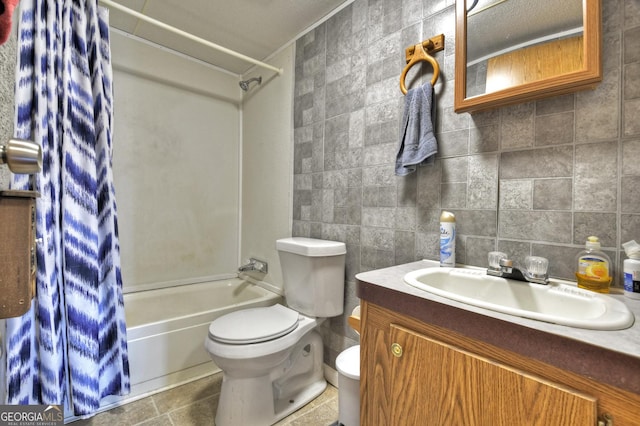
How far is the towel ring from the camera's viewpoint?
122 centimetres

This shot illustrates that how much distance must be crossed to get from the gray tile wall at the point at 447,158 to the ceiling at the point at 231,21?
0.14m

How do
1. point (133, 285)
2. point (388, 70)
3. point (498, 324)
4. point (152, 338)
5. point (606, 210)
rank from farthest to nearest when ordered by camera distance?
point (133, 285) < point (152, 338) < point (388, 70) < point (606, 210) < point (498, 324)

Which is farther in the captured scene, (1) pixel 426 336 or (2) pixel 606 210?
(2) pixel 606 210

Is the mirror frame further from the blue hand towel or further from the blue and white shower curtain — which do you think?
the blue and white shower curtain

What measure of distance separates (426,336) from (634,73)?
1.00 metres

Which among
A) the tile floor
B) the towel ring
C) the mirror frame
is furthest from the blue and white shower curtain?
the mirror frame

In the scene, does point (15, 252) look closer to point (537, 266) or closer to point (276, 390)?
point (537, 266)

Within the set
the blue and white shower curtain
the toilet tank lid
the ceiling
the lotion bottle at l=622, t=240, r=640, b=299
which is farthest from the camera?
the ceiling

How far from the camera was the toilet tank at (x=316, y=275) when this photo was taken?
5.00 feet

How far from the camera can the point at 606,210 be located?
34.3 inches

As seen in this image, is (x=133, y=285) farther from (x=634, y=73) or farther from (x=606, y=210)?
(x=634, y=73)

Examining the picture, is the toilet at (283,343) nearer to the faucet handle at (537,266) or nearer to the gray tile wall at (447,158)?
the gray tile wall at (447,158)

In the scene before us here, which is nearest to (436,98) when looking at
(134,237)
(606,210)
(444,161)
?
(444,161)

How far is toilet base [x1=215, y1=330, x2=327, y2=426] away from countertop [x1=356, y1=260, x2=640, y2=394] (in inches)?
36.0
